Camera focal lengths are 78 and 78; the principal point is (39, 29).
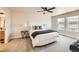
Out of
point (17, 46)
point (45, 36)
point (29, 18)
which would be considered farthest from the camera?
point (45, 36)

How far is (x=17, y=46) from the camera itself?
4.58ft

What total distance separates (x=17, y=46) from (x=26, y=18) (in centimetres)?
54

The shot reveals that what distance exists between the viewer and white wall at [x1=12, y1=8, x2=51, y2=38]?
4.83 feet

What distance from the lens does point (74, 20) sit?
4.59ft

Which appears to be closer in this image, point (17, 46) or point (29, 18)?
point (17, 46)

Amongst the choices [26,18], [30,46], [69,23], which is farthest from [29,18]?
[69,23]

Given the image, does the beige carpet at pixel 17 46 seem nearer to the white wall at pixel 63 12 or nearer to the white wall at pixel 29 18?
the white wall at pixel 29 18

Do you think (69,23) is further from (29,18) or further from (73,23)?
(29,18)

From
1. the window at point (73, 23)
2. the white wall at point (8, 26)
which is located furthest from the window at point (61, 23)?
the white wall at point (8, 26)

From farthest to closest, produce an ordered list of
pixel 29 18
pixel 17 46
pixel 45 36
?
pixel 45 36 → pixel 29 18 → pixel 17 46

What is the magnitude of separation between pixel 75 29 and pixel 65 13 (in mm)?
345

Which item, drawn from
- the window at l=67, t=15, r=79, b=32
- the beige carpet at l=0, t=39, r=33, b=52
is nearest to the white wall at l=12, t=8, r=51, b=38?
the beige carpet at l=0, t=39, r=33, b=52
